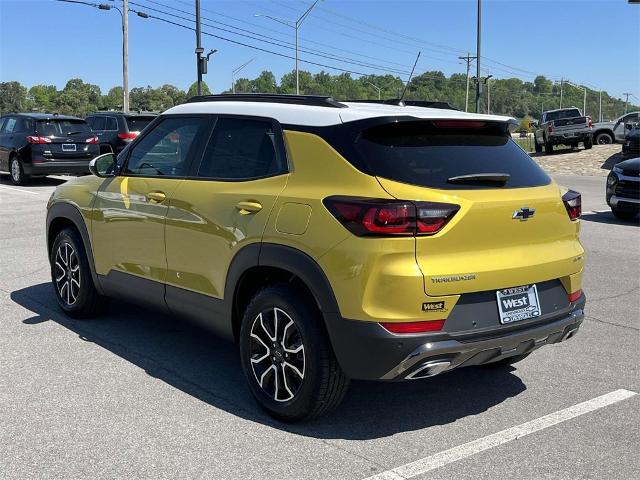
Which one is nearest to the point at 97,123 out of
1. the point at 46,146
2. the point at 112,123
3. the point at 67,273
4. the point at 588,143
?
the point at 112,123

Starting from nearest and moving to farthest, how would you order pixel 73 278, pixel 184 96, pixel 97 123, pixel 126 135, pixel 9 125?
pixel 73 278 < pixel 9 125 < pixel 126 135 < pixel 97 123 < pixel 184 96

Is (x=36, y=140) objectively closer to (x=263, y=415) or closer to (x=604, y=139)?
(x=263, y=415)

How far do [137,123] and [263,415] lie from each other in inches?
669

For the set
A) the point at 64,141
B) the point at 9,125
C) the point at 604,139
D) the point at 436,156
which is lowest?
the point at 436,156

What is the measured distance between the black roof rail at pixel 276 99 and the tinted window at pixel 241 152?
197mm

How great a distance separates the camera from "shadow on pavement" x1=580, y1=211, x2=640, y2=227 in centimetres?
1202

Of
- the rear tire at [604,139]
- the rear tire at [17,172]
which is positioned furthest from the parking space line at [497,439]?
the rear tire at [604,139]

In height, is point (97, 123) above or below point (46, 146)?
above

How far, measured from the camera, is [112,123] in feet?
64.4

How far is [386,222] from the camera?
10.9 ft

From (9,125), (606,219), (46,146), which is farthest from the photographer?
(9,125)

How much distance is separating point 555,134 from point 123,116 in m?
18.5

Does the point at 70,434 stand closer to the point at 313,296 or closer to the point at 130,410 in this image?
the point at 130,410

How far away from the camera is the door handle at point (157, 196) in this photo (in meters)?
4.58
